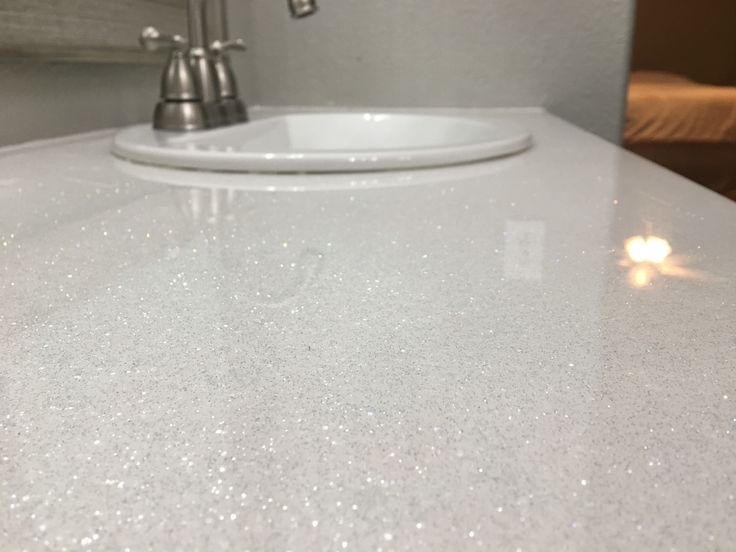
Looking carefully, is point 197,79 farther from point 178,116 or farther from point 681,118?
point 681,118

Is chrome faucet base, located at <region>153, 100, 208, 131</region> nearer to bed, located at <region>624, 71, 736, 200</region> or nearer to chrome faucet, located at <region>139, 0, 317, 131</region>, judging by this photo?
chrome faucet, located at <region>139, 0, 317, 131</region>

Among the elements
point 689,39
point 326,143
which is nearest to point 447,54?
point 326,143

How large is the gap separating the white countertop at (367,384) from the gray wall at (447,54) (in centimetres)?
114

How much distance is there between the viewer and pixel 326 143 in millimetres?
1264

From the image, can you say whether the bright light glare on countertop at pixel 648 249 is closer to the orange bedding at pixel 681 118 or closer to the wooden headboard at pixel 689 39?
the orange bedding at pixel 681 118

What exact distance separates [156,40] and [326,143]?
0.41 metres

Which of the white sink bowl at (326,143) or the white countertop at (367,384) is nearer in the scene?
the white countertop at (367,384)

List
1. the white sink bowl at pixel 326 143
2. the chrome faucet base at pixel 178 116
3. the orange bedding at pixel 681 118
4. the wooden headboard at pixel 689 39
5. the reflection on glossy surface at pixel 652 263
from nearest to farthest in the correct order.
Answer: the reflection on glossy surface at pixel 652 263
the white sink bowl at pixel 326 143
the chrome faucet base at pixel 178 116
the orange bedding at pixel 681 118
the wooden headboard at pixel 689 39

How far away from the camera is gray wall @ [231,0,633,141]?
1.52 metres

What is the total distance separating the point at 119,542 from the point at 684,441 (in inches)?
6.1

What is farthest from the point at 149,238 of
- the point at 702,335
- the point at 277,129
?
the point at 277,129

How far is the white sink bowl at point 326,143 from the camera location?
69cm

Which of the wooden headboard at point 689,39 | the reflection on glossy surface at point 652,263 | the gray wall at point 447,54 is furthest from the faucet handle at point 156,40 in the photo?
the wooden headboard at point 689,39

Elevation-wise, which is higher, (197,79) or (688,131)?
(197,79)
